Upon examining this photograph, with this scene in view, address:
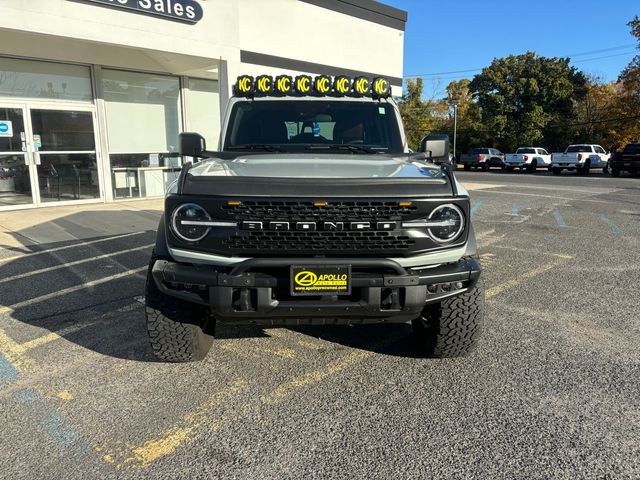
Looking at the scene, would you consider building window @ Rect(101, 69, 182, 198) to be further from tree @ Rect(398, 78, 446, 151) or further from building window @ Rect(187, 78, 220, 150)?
tree @ Rect(398, 78, 446, 151)

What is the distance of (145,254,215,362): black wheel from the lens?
316 centimetres

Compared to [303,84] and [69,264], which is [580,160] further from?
[69,264]

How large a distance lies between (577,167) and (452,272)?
29.6 metres

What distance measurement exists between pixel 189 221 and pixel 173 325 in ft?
2.50

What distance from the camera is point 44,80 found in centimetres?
1107

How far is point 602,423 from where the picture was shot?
2.74 meters

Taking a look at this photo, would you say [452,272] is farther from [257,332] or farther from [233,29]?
[233,29]

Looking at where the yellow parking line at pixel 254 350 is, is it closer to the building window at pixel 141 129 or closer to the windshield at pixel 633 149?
the building window at pixel 141 129

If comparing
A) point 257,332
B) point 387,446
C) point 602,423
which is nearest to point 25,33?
point 257,332

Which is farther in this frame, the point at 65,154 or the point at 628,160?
the point at 628,160

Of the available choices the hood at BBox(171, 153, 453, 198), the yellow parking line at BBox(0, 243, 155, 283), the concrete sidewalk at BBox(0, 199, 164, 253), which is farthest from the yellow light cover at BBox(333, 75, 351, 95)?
the concrete sidewalk at BBox(0, 199, 164, 253)

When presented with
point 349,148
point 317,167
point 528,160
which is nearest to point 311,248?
point 317,167

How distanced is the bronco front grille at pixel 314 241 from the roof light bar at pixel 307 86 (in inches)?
87.2

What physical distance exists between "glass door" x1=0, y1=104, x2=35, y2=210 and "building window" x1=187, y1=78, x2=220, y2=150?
414 centimetres
